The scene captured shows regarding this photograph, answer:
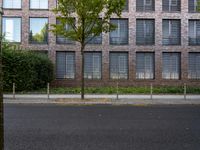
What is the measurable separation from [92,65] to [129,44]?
4101mm

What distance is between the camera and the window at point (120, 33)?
119ft

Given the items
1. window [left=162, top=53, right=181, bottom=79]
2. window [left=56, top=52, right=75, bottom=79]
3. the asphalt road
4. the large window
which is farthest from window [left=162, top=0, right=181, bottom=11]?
the asphalt road

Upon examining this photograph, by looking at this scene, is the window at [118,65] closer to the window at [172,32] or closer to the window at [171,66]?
the window at [171,66]

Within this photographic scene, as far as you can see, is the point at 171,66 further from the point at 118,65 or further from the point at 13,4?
the point at 13,4

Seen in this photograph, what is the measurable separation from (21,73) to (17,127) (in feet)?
57.1

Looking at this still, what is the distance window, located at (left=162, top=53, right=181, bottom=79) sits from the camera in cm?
3653

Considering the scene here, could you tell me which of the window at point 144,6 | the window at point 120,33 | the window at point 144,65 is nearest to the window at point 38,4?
the window at point 120,33

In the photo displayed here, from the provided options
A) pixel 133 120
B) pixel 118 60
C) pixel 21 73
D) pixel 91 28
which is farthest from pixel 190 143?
pixel 118 60

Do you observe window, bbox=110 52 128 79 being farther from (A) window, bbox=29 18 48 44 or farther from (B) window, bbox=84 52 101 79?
(A) window, bbox=29 18 48 44

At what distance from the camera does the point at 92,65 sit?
36.3 m

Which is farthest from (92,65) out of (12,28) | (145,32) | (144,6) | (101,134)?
(101,134)

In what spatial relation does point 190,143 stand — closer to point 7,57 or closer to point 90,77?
point 7,57

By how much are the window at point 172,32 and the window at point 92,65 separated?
268 inches

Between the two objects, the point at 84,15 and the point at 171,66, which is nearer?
the point at 84,15
